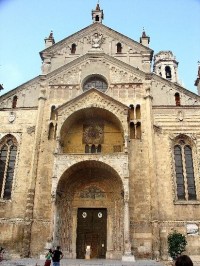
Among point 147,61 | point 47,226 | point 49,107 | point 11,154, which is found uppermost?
point 147,61

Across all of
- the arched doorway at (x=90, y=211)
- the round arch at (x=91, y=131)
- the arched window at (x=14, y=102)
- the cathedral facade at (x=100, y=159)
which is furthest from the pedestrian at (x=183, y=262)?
the arched window at (x=14, y=102)

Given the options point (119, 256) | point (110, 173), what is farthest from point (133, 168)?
point (119, 256)

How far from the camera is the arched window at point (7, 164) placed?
742 inches

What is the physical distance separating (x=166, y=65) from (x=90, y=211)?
32.0 m

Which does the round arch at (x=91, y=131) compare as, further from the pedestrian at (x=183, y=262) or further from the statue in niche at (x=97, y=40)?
the pedestrian at (x=183, y=262)

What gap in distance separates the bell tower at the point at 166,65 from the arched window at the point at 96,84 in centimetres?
2403

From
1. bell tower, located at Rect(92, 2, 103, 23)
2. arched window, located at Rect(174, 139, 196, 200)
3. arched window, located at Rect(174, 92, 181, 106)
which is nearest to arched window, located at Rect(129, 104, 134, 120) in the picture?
arched window, located at Rect(174, 92, 181, 106)

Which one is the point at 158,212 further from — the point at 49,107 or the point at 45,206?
the point at 49,107

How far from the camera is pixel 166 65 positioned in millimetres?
45000

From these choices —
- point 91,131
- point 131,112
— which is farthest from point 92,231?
point 131,112

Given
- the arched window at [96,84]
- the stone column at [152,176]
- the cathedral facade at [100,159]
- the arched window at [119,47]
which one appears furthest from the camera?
the arched window at [119,47]

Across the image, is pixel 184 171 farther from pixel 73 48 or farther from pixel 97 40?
pixel 73 48

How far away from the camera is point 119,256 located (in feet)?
56.2

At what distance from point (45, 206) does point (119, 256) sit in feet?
16.8
